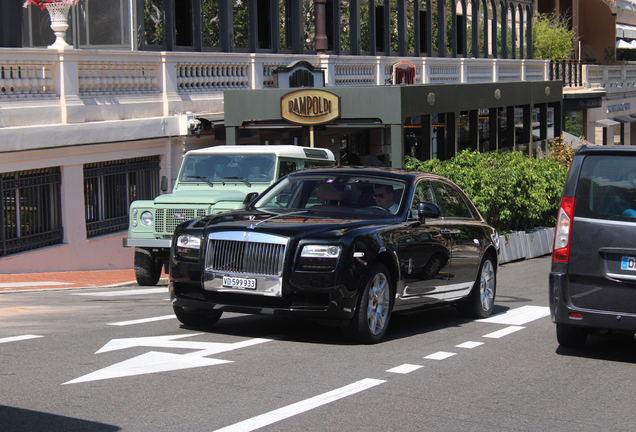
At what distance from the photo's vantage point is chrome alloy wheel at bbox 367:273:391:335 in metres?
8.34

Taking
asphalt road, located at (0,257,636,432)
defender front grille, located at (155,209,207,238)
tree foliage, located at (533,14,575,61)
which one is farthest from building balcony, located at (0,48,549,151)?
tree foliage, located at (533,14,575,61)

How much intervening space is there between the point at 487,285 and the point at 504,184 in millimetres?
8710

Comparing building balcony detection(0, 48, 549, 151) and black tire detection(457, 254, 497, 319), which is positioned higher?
building balcony detection(0, 48, 549, 151)

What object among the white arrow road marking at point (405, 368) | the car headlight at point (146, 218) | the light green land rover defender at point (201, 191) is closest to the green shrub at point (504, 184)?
the light green land rover defender at point (201, 191)

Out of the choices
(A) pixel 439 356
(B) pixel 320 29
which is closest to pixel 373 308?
(A) pixel 439 356

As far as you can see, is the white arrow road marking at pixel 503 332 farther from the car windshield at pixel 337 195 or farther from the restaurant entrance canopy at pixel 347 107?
the restaurant entrance canopy at pixel 347 107

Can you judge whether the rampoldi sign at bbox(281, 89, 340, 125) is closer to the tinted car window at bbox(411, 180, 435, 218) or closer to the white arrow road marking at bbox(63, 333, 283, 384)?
the tinted car window at bbox(411, 180, 435, 218)

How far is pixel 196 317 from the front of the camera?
9.05 m

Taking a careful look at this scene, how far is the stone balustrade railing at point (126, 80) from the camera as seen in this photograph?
656 inches

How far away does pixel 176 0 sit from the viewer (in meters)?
23.6

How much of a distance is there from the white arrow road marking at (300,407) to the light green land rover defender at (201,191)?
21.9 feet

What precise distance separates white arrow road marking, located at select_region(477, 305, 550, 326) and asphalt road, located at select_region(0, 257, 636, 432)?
0.89 feet

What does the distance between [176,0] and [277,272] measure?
56.0 ft

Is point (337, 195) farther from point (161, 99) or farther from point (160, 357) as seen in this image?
point (161, 99)
